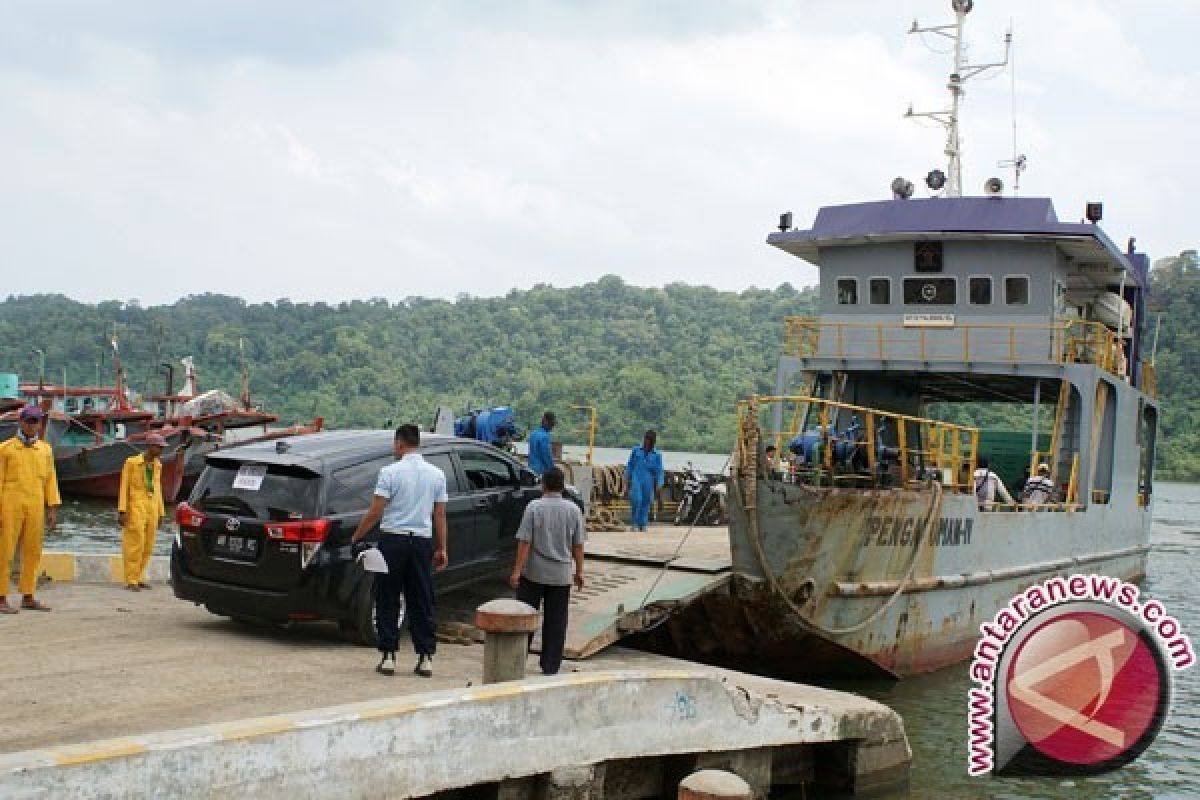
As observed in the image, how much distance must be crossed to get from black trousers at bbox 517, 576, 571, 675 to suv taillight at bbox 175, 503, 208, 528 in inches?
91.3

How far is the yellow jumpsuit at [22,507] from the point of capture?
9.00 metres

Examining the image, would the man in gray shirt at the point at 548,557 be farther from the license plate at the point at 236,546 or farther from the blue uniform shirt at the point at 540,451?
the blue uniform shirt at the point at 540,451

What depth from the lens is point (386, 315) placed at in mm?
107625

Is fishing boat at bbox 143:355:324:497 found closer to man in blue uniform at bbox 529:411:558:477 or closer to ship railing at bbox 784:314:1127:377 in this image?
ship railing at bbox 784:314:1127:377

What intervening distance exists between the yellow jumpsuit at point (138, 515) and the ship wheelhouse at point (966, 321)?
8244 millimetres

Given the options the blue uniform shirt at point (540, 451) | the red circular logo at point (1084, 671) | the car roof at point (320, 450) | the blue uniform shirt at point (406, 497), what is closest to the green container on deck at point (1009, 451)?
the blue uniform shirt at point (540, 451)

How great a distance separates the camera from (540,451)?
550 inches

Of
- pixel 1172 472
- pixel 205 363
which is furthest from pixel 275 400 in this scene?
pixel 1172 472

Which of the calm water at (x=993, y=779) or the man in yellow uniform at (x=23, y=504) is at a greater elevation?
the man in yellow uniform at (x=23, y=504)

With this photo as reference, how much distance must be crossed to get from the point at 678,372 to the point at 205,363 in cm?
3626

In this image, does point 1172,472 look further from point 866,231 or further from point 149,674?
point 149,674

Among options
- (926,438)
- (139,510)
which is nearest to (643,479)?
(926,438)

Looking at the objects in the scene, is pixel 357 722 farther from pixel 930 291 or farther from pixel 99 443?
pixel 99 443

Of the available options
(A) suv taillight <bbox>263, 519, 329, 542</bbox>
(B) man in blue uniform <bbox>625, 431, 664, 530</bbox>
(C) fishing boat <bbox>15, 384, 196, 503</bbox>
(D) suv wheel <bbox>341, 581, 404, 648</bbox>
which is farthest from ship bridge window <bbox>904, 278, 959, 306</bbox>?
(C) fishing boat <bbox>15, 384, 196, 503</bbox>
